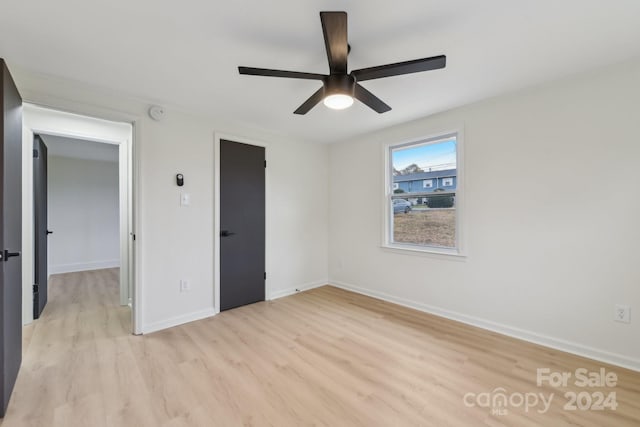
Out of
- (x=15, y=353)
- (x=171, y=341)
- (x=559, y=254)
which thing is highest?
(x=559, y=254)

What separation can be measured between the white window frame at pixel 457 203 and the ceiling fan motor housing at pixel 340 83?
5.77 feet

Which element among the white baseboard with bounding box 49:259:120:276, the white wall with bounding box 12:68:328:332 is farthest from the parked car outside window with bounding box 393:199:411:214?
the white baseboard with bounding box 49:259:120:276

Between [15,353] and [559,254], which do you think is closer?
[15,353]

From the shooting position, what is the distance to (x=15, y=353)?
6.28ft

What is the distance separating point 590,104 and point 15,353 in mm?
4738

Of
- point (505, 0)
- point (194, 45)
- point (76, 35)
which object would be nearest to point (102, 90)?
point (76, 35)

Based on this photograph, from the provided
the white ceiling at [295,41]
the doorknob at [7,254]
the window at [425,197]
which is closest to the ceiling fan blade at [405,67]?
the white ceiling at [295,41]

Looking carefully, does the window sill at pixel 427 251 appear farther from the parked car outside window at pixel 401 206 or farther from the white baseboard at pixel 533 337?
the white baseboard at pixel 533 337

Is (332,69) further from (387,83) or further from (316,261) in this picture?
(316,261)

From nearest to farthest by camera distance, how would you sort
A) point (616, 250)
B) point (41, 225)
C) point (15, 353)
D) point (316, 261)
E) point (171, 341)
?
point (15, 353), point (616, 250), point (171, 341), point (41, 225), point (316, 261)

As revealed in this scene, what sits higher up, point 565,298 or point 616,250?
point 616,250

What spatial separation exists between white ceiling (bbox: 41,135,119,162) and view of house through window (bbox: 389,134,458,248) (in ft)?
15.2

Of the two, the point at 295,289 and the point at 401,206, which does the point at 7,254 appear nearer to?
the point at 295,289

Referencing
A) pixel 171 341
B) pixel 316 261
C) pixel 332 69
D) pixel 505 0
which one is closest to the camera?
pixel 505 0
